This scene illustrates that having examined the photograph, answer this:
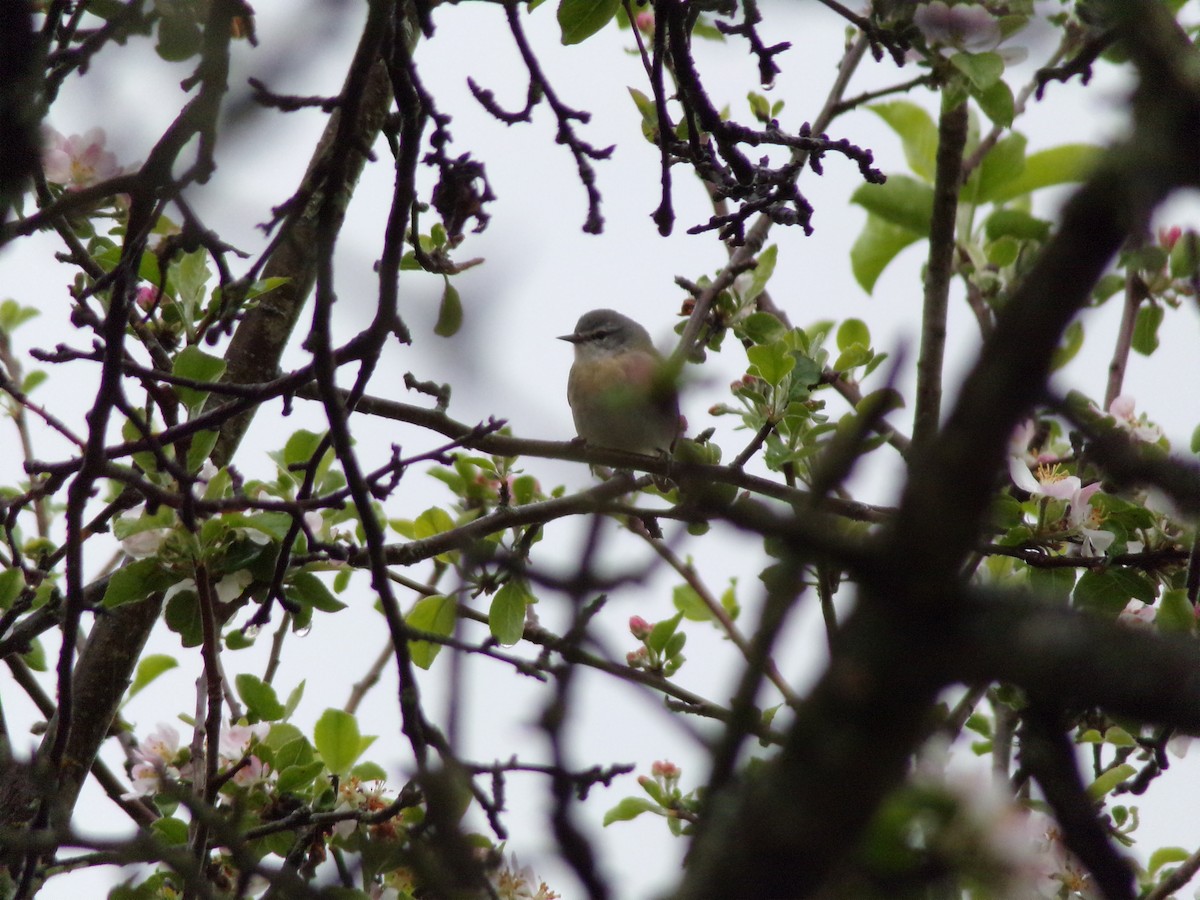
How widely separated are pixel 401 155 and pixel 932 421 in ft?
7.29

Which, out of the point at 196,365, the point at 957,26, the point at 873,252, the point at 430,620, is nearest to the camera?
the point at 196,365

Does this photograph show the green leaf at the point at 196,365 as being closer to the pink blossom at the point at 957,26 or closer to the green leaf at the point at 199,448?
the green leaf at the point at 199,448

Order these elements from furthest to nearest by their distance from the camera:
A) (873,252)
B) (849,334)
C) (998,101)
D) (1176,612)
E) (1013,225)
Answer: (873,252)
(1013,225)
(849,334)
(998,101)
(1176,612)

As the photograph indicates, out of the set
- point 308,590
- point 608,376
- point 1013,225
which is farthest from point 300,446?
point 608,376

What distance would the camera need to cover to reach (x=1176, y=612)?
3355mm

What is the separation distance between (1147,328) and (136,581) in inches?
156

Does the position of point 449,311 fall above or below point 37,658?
above

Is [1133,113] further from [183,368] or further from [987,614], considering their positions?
[183,368]

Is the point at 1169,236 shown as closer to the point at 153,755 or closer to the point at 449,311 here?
the point at 449,311

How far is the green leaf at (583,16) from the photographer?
3.31m

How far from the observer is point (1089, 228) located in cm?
95

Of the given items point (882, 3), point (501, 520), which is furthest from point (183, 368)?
point (882, 3)

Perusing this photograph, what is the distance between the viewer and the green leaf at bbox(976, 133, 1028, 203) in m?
4.82

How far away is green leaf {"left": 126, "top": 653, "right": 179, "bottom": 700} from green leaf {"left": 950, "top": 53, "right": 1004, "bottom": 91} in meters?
3.26
